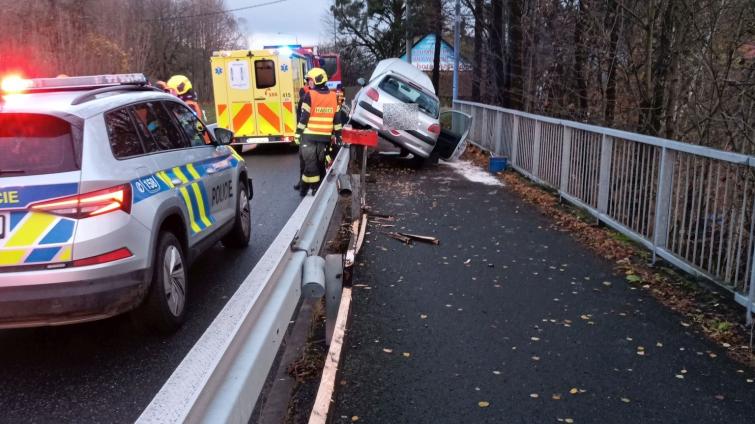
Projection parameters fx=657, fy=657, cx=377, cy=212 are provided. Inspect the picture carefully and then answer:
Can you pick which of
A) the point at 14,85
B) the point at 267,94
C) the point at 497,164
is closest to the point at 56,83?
the point at 14,85

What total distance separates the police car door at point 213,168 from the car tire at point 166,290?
966mm

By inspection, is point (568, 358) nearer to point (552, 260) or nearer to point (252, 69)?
point (552, 260)

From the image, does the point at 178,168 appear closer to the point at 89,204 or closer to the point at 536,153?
the point at 89,204

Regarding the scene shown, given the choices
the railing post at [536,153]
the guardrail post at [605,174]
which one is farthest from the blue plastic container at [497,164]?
the guardrail post at [605,174]

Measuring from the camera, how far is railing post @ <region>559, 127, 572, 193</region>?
9058mm

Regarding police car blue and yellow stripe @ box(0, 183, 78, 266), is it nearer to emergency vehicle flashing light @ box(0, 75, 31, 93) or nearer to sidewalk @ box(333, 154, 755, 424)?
emergency vehicle flashing light @ box(0, 75, 31, 93)

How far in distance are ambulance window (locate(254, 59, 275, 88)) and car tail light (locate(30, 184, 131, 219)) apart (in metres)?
12.5

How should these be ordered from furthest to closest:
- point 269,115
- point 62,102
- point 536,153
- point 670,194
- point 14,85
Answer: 1. point 269,115
2. point 536,153
3. point 670,194
4. point 14,85
5. point 62,102

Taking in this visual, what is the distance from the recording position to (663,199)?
236 inches

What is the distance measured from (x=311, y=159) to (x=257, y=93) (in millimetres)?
6935

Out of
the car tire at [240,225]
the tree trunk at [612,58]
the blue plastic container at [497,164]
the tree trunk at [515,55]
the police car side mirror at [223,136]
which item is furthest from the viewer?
the tree trunk at [515,55]

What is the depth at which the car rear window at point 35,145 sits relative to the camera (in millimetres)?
4051

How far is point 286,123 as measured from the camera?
54.1 feet

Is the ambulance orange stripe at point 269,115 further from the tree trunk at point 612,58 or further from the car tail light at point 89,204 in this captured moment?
the car tail light at point 89,204
